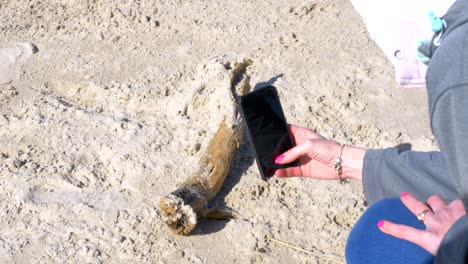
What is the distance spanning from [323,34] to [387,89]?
507mm

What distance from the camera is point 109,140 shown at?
3066mm

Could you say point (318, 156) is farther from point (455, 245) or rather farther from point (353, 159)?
point (455, 245)

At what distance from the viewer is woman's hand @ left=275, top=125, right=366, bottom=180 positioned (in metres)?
2.25

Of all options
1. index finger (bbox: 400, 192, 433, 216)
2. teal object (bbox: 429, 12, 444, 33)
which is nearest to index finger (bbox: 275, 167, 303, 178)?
index finger (bbox: 400, 192, 433, 216)

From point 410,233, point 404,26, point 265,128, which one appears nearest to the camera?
point 404,26

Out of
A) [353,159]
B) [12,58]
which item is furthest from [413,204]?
[12,58]

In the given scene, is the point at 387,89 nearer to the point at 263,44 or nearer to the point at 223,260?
the point at 263,44

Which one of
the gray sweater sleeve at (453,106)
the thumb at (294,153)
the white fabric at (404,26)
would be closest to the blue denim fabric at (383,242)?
the gray sweater sleeve at (453,106)

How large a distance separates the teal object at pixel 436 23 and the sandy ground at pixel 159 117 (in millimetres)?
1190

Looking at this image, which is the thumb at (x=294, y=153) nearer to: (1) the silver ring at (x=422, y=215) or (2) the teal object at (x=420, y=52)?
(1) the silver ring at (x=422, y=215)

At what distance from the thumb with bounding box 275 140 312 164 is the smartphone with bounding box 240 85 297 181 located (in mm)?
21

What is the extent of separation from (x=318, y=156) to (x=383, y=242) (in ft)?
1.35

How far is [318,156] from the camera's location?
2.27m

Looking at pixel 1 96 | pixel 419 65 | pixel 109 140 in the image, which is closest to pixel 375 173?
pixel 419 65
